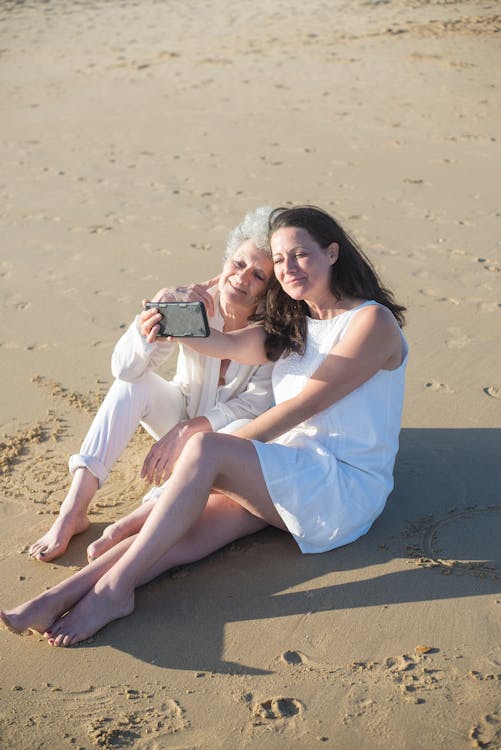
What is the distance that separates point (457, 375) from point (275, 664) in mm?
2411

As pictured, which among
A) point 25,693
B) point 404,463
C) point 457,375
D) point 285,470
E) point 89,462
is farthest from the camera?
point 457,375

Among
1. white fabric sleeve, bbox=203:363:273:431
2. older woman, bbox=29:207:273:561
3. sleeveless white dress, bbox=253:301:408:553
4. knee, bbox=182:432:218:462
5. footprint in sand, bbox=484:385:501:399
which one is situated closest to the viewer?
knee, bbox=182:432:218:462

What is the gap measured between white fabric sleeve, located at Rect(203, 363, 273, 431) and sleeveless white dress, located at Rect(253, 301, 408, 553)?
13.1 inches

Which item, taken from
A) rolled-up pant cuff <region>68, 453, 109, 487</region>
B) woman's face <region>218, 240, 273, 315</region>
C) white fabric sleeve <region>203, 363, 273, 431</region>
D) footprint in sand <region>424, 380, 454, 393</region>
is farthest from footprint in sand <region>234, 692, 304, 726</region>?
footprint in sand <region>424, 380, 454, 393</region>

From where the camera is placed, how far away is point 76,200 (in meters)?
8.11

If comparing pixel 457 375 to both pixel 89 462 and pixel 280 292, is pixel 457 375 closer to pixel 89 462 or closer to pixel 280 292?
pixel 280 292

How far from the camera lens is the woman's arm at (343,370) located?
143 inches

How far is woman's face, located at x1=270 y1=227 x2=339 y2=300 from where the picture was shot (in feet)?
12.2

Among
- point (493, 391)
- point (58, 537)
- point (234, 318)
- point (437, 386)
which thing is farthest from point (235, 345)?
point (493, 391)

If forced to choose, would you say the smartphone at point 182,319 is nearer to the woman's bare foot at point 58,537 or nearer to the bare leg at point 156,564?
the bare leg at point 156,564

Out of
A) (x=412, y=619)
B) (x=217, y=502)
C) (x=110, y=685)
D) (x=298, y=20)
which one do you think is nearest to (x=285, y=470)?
(x=217, y=502)

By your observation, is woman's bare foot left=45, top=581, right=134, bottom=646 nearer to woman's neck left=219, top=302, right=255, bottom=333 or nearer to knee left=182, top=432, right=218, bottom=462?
knee left=182, top=432, right=218, bottom=462

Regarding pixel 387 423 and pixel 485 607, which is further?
pixel 387 423

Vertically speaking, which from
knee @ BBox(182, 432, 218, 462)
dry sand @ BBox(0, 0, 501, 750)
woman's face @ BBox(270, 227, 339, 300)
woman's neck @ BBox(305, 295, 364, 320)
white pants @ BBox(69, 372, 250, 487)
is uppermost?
woman's face @ BBox(270, 227, 339, 300)
